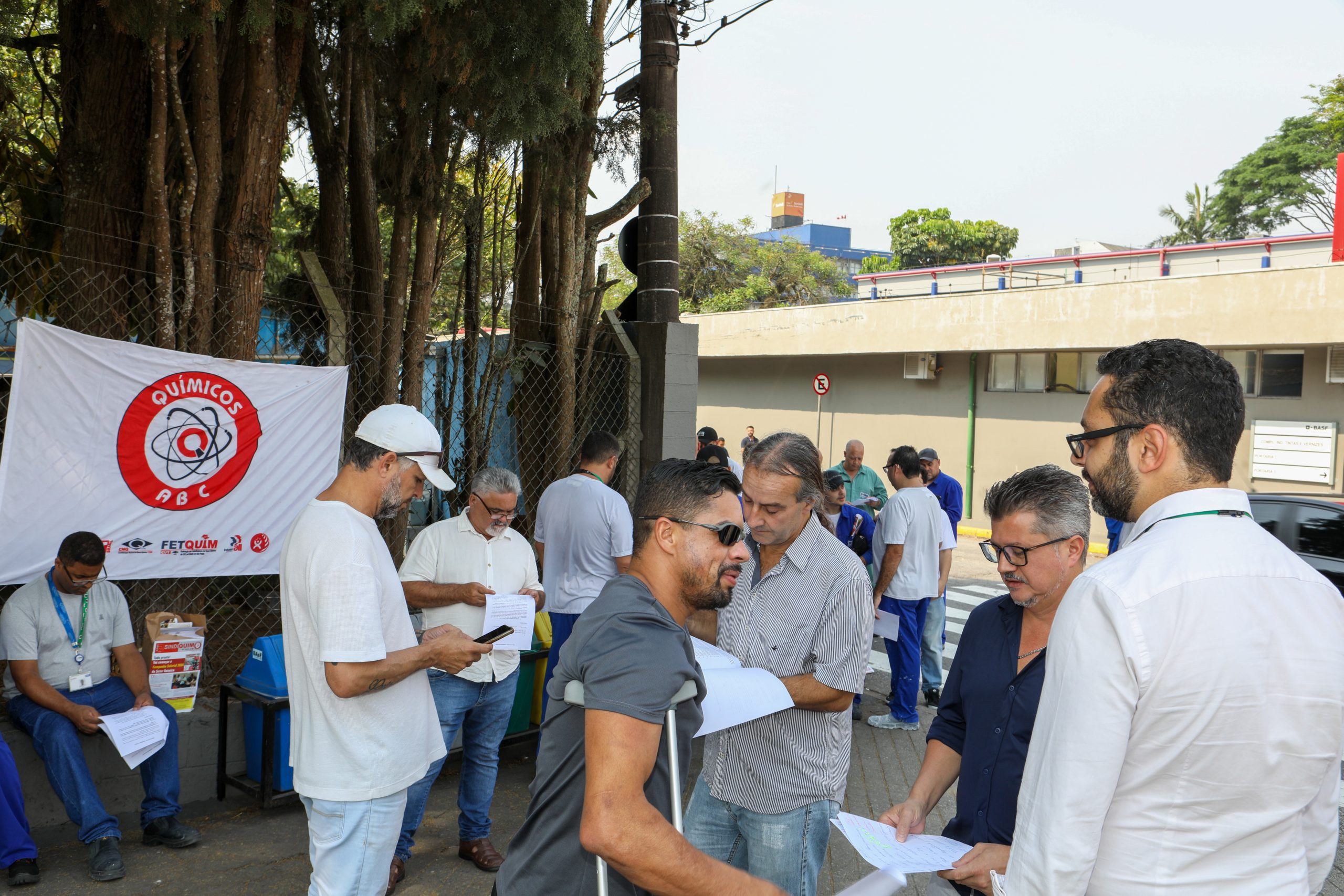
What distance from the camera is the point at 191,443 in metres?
5.46

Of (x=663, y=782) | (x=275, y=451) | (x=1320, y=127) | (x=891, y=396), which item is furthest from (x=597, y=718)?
(x=1320, y=127)

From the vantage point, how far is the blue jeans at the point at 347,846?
3.02m

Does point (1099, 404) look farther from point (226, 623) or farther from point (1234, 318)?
point (1234, 318)

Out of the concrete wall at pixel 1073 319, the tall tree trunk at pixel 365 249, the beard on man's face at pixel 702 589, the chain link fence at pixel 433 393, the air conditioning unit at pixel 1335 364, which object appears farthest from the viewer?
the air conditioning unit at pixel 1335 364

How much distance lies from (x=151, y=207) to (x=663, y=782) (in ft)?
16.0

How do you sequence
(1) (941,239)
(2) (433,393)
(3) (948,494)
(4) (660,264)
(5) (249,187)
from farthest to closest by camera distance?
(1) (941,239), (3) (948,494), (2) (433,393), (4) (660,264), (5) (249,187)

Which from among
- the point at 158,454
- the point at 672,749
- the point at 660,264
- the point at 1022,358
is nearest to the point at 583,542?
the point at 158,454

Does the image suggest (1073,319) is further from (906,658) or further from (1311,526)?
(906,658)

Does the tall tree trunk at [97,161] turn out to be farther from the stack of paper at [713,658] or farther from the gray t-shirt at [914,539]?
the gray t-shirt at [914,539]

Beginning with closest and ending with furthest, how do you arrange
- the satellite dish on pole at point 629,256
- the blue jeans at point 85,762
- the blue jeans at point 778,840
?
the blue jeans at point 778,840, the blue jeans at point 85,762, the satellite dish on pole at point 629,256

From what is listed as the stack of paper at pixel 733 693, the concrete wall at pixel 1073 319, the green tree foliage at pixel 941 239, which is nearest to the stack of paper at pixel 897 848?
the stack of paper at pixel 733 693

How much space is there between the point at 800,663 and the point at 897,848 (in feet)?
2.32

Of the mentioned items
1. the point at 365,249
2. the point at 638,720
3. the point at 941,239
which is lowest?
the point at 638,720

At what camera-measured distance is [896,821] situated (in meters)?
2.54
